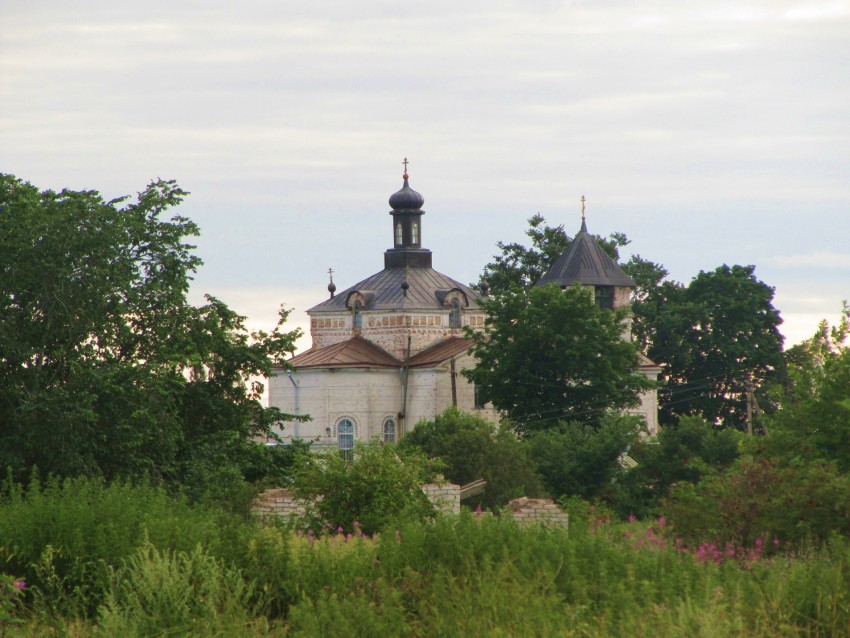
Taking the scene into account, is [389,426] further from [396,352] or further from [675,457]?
[675,457]

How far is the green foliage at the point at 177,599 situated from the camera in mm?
13156

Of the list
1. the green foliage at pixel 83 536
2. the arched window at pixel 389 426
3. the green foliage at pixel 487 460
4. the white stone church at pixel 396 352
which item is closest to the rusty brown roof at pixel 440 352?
the white stone church at pixel 396 352

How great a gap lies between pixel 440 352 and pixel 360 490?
43431mm

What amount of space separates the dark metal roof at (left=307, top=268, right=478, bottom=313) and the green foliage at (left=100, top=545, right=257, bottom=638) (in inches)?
2138

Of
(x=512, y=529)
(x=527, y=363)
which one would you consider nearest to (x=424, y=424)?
(x=527, y=363)

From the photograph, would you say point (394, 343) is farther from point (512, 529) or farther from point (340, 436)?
point (512, 529)

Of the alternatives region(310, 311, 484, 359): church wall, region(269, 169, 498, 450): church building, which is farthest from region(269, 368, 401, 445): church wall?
region(310, 311, 484, 359): church wall

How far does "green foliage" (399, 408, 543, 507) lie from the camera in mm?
39406

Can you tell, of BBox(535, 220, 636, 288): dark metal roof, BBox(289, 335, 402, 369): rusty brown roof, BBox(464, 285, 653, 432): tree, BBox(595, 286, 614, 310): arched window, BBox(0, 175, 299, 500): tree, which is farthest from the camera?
BBox(595, 286, 614, 310): arched window

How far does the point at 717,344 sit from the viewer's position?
7125cm

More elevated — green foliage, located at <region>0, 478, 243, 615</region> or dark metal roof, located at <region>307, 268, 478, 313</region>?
dark metal roof, located at <region>307, 268, 478, 313</region>

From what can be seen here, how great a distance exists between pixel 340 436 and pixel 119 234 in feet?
112

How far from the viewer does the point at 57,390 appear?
30.6m

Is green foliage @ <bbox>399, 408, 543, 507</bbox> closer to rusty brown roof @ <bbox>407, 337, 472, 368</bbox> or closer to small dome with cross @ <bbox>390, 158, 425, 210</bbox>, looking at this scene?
rusty brown roof @ <bbox>407, 337, 472, 368</bbox>
